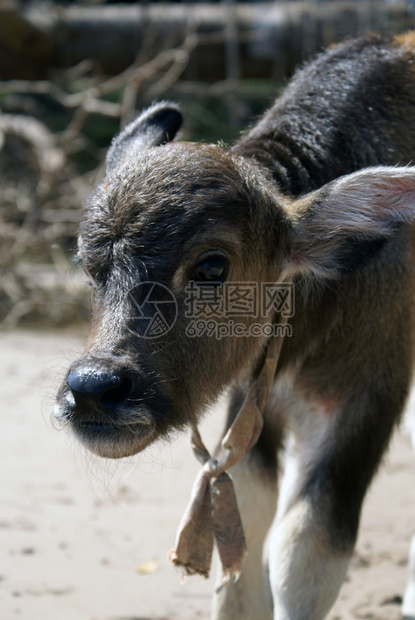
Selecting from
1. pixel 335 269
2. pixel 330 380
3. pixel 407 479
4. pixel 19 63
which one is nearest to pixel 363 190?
pixel 335 269

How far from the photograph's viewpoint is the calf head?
2865mm

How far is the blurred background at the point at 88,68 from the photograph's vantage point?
32.4 feet

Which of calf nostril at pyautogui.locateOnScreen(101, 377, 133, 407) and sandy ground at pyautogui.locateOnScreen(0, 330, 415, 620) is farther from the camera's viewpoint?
sandy ground at pyautogui.locateOnScreen(0, 330, 415, 620)

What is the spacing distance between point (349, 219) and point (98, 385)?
3.94 ft

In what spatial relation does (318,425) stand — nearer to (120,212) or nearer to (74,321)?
(120,212)

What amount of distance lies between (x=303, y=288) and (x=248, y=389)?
509 mm

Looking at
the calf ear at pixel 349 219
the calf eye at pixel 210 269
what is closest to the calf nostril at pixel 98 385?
the calf eye at pixel 210 269

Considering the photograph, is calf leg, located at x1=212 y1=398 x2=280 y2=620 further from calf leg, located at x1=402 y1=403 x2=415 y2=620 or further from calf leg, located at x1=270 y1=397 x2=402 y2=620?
calf leg, located at x1=402 y1=403 x2=415 y2=620

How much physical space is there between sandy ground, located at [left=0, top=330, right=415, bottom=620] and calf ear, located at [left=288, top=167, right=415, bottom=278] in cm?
111

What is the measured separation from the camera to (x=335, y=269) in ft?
10.8

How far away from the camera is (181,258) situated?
9.82 feet

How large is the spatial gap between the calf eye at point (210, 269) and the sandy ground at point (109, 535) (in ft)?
2.54

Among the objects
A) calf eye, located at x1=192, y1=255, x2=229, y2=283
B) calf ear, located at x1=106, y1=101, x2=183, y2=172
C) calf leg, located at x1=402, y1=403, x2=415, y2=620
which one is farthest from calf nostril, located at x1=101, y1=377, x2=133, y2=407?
calf leg, located at x1=402, y1=403, x2=415, y2=620

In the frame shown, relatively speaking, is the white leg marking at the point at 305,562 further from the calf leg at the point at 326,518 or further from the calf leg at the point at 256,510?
the calf leg at the point at 256,510
